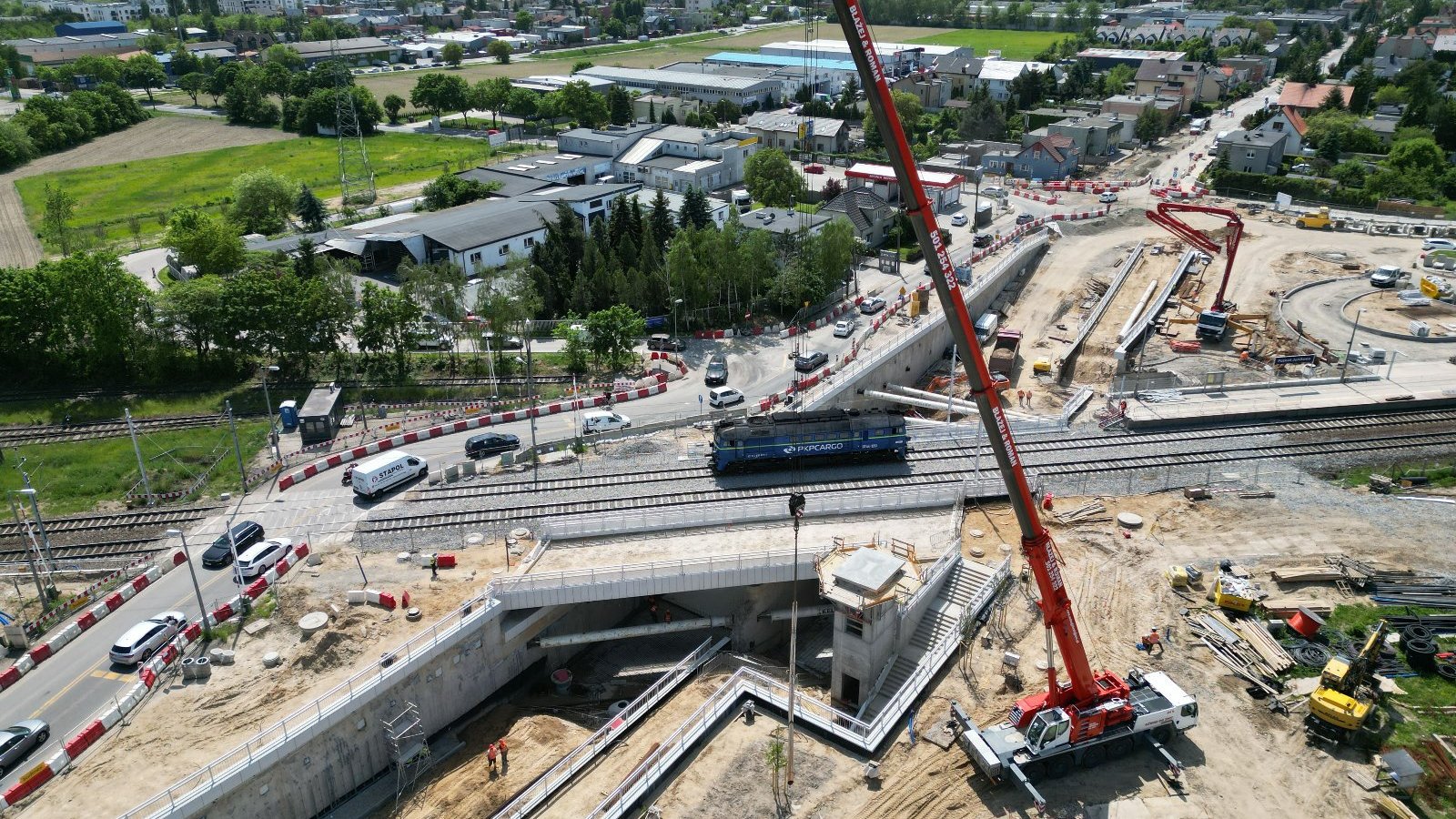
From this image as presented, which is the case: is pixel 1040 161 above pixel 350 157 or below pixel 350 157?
below

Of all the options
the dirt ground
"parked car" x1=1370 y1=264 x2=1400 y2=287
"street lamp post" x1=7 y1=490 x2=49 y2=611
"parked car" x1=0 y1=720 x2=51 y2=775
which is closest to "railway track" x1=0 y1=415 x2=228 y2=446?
"street lamp post" x1=7 y1=490 x2=49 y2=611

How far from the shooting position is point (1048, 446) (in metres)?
50.8

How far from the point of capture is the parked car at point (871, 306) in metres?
68.1

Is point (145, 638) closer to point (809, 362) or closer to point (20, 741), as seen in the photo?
point (20, 741)

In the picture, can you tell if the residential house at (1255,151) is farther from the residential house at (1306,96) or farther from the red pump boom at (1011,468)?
the red pump boom at (1011,468)

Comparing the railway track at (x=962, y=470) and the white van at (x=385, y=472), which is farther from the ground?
the white van at (x=385, y=472)

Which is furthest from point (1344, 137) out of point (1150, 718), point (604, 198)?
point (1150, 718)

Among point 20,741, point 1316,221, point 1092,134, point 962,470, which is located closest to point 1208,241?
point 1316,221

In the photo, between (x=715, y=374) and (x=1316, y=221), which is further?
(x=1316, y=221)

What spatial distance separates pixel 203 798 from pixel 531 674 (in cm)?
1377

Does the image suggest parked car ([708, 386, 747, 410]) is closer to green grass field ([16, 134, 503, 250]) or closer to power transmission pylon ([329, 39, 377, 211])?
power transmission pylon ([329, 39, 377, 211])

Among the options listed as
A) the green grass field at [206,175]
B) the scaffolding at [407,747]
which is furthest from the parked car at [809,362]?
the green grass field at [206,175]

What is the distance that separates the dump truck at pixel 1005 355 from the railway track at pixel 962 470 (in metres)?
11.9

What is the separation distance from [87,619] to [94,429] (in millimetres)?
24278
